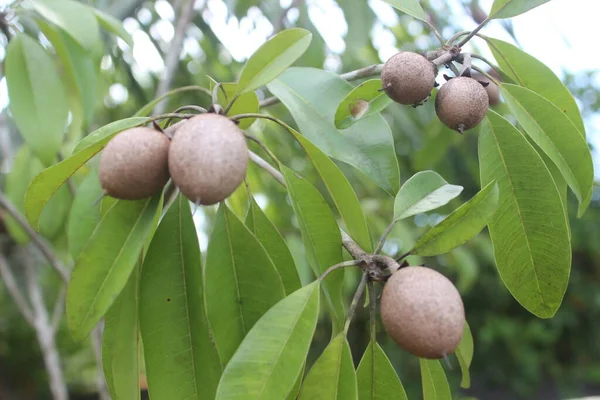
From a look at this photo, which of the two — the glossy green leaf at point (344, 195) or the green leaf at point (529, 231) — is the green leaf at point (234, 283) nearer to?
the glossy green leaf at point (344, 195)

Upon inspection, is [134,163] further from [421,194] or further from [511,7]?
[511,7]

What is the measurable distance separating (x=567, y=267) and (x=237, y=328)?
0.49 meters

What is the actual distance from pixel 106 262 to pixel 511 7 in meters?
0.75

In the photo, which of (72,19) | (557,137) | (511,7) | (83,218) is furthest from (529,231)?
(72,19)

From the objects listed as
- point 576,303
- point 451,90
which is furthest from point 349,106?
point 576,303

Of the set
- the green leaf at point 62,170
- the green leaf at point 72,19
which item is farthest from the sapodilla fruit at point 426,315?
the green leaf at point 72,19

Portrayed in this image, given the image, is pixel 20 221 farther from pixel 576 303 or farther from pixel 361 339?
pixel 576 303

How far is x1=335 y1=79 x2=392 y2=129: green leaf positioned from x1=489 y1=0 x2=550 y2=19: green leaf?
272mm

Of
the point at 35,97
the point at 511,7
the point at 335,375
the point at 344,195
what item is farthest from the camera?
the point at 35,97

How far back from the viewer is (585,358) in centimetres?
488

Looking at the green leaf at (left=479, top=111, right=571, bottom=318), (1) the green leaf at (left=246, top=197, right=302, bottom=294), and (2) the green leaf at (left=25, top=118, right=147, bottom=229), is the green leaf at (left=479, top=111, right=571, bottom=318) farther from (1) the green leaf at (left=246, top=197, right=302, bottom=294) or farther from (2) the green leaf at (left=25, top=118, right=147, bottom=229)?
(2) the green leaf at (left=25, top=118, right=147, bottom=229)

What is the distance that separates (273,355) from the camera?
68 cm

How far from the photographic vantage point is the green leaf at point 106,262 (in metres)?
0.79

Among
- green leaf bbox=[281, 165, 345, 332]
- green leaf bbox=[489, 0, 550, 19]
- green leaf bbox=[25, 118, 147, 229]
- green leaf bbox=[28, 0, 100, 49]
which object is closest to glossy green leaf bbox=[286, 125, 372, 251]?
green leaf bbox=[281, 165, 345, 332]
